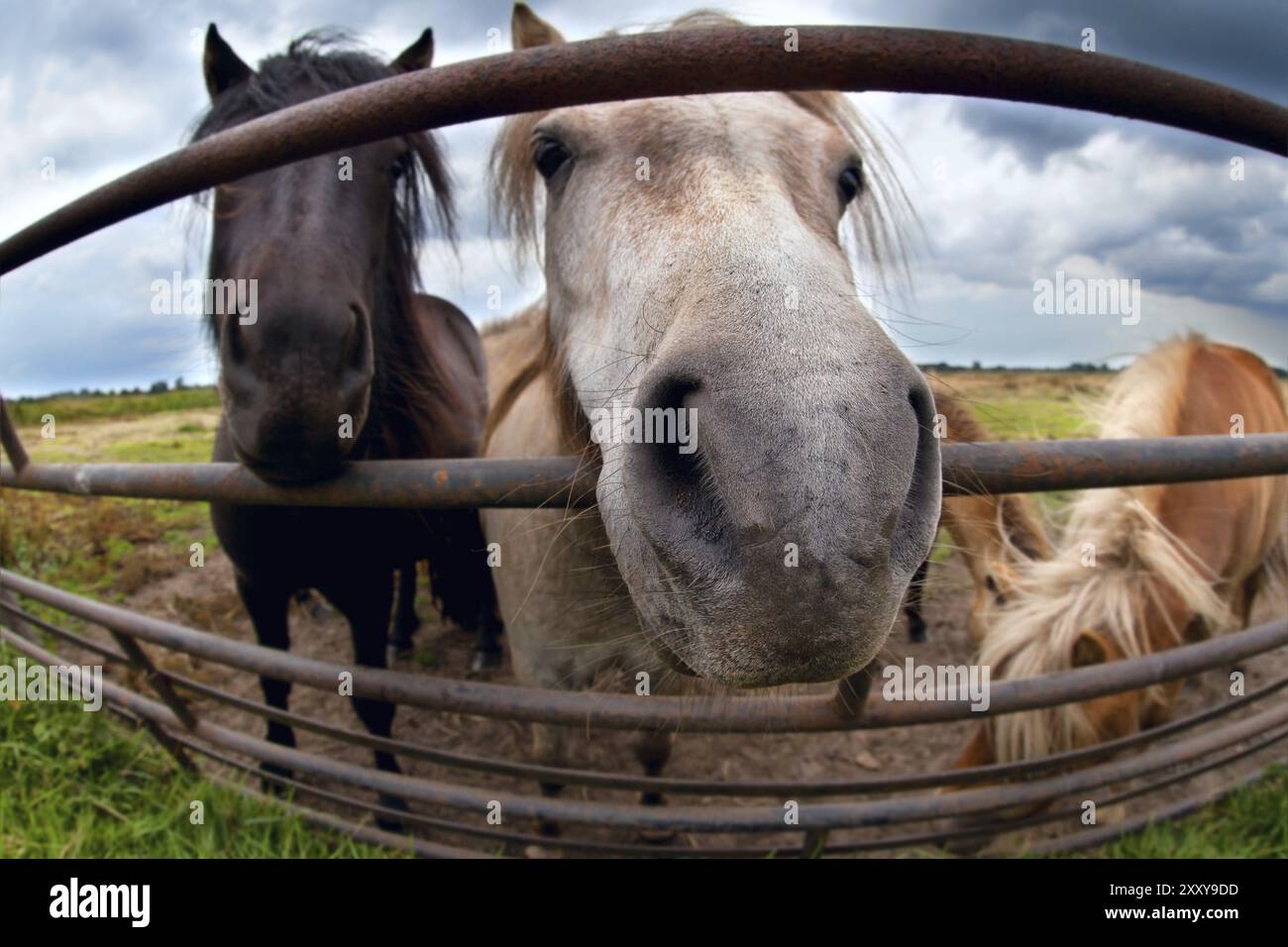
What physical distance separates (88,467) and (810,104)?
7.90 feet

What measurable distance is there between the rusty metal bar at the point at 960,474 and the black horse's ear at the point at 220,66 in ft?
5.18

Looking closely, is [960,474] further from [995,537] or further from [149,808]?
[149,808]

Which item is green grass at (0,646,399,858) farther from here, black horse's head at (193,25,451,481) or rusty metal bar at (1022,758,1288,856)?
rusty metal bar at (1022,758,1288,856)

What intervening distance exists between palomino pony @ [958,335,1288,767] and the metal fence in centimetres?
18

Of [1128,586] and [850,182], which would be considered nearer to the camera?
[850,182]

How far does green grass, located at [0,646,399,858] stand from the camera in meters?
2.42

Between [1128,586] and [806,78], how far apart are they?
9.08ft

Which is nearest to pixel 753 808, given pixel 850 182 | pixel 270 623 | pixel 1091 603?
pixel 1091 603

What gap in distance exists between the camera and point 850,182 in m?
1.61

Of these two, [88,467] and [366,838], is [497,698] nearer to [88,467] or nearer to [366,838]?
[366,838]

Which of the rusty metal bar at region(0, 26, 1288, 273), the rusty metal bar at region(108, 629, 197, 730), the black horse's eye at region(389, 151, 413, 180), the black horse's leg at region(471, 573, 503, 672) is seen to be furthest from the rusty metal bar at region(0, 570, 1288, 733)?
the black horse's leg at region(471, 573, 503, 672)

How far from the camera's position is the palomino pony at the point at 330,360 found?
162 centimetres

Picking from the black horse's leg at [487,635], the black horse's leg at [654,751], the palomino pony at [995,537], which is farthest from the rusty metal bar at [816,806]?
the black horse's leg at [487,635]
